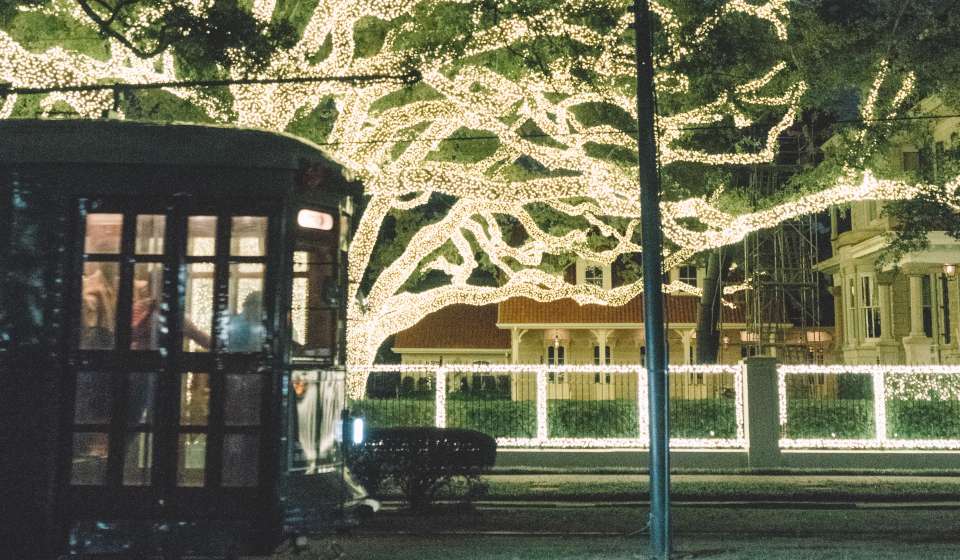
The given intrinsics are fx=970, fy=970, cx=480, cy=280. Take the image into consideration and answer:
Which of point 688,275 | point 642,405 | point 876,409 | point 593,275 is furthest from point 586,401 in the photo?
point 688,275

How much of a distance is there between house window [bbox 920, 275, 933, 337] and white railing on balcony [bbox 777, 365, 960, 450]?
38.9 ft

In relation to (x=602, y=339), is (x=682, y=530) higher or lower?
lower

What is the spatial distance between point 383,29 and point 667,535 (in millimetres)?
12649

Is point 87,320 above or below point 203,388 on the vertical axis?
above

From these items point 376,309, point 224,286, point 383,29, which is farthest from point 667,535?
point 383,29

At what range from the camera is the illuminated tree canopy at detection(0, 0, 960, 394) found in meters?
15.1

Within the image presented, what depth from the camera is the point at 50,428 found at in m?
7.54

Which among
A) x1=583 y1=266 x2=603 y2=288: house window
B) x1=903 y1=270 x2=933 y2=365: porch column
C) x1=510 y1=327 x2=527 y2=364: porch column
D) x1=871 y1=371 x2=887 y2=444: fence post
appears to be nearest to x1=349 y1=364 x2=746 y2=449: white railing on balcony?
x1=871 y1=371 x2=887 y2=444: fence post

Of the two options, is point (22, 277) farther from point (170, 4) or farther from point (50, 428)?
point (170, 4)

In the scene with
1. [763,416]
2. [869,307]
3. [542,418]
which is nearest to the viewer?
[763,416]

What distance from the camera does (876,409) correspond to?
17734 mm

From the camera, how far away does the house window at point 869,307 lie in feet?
104

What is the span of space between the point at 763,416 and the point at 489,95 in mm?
7526

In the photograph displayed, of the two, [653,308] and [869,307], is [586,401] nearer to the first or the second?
[653,308]
